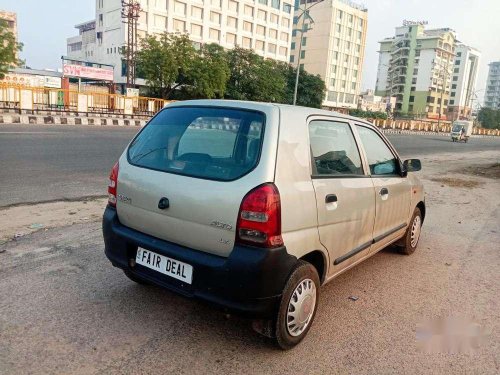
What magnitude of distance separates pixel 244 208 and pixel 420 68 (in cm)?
12601

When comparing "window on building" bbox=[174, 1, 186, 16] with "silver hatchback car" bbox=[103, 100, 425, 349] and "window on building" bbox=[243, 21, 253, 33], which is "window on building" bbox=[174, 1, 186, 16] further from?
"silver hatchback car" bbox=[103, 100, 425, 349]

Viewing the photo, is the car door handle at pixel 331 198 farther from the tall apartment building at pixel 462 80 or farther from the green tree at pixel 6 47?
the tall apartment building at pixel 462 80

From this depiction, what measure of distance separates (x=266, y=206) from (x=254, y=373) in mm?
978

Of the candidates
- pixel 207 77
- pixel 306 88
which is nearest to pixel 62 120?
pixel 207 77

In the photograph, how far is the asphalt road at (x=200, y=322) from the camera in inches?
97.4

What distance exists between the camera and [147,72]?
4325 cm

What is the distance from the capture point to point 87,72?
4769 centimetres

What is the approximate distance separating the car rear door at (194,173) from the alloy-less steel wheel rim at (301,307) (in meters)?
0.58

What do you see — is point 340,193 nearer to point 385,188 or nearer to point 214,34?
point 385,188

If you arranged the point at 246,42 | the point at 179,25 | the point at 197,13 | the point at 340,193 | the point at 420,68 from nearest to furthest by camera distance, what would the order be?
the point at 340,193 → the point at 179,25 → the point at 197,13 → the point at 246,42 → the point at 420,68

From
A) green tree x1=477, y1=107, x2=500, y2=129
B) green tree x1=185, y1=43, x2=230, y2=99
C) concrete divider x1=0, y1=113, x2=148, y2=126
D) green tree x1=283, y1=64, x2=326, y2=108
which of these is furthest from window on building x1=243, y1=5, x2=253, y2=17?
green tree x1=477, y1=107, x2=500, y2=129

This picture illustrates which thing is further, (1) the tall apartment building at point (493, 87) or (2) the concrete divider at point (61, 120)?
(1) the tall apartment building at point (493, 87)

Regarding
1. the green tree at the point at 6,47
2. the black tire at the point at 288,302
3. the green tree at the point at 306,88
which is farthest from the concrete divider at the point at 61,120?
the green tree at the point at 306,88

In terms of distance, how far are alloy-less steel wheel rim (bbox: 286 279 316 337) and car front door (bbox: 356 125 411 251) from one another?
1136 millimetres
